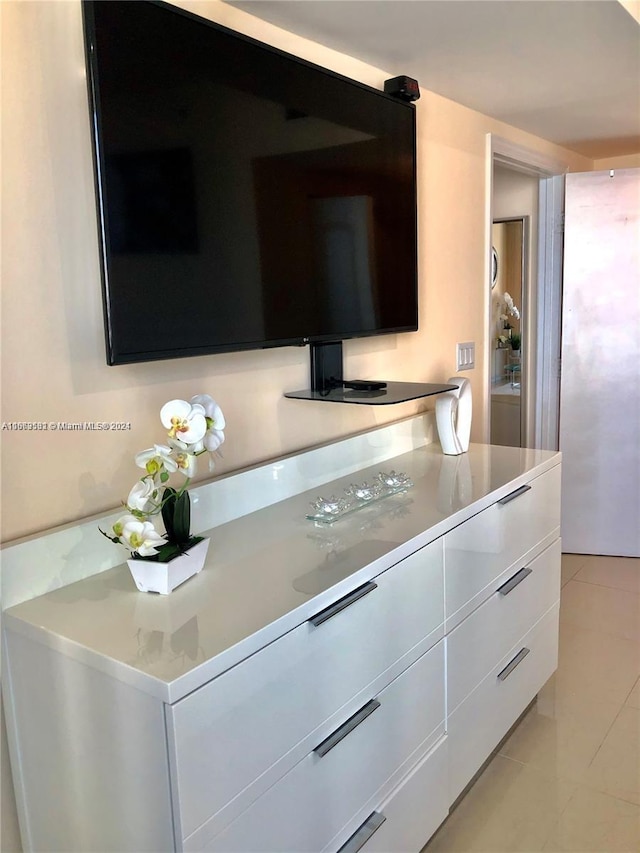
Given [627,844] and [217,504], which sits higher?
[217,504]

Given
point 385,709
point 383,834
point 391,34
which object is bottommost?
point 383,834

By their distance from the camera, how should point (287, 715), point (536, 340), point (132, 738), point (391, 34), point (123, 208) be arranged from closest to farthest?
point (132, 738), point (287, 715), point (123, 208), point (391, 34), point (536, 340)

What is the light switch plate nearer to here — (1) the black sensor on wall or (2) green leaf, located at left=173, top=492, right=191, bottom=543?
(1) the black sensor on wall

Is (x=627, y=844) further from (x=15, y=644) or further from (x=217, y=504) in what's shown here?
(x=15, y=644)

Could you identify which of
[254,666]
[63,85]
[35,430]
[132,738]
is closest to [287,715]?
[254,666]

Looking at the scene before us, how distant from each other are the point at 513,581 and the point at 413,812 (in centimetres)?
70

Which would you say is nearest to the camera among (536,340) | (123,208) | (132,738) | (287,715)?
(132,738)

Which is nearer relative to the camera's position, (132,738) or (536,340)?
(132,738)

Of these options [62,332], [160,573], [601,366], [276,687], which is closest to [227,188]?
[62,332]

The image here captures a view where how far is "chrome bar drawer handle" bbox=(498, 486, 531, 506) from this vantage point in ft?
6.47

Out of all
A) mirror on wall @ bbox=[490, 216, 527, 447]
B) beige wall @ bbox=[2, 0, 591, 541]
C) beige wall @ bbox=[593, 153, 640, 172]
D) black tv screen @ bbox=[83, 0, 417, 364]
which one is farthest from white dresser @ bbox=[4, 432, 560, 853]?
beige wall @ bbox=[593, 153, 640, 172]

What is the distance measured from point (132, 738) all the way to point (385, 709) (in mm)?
610

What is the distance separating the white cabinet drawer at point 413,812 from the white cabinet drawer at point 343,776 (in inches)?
1.9

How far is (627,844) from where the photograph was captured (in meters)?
1.78
